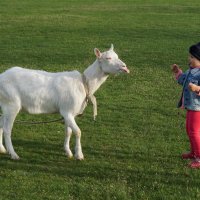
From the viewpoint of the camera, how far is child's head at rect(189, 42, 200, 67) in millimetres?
7309

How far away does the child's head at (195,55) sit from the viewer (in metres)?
7.31

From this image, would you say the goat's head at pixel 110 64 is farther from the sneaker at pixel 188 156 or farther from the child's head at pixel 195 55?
the sneaker at pixel 188 156

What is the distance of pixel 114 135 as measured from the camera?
9234 mm

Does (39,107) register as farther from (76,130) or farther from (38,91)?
(76,130)

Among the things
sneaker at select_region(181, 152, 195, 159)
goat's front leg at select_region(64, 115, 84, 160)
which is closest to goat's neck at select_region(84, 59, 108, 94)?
goat's front leg at select_region(64, 115, 84, 160)

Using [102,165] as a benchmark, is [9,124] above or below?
above

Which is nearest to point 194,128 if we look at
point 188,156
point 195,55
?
point 188,156

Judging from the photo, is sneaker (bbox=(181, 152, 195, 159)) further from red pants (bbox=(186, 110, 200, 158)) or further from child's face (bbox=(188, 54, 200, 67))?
child's face (bbox=(188, 54, 200, 67))

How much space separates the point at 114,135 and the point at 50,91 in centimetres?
208

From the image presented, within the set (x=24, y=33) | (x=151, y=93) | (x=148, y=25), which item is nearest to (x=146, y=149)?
(x=151, y=93)

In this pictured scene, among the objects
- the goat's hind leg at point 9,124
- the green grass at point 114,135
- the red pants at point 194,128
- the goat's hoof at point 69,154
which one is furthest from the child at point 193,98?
the goat's hind leg at point 9,124

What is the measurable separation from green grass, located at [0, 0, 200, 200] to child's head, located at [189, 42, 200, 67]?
165 cm

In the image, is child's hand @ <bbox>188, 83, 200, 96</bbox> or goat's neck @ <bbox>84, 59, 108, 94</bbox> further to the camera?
goat's neck @ <bbox>84, 59, 108, 94</bbox>

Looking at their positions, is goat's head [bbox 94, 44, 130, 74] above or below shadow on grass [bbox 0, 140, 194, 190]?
above
